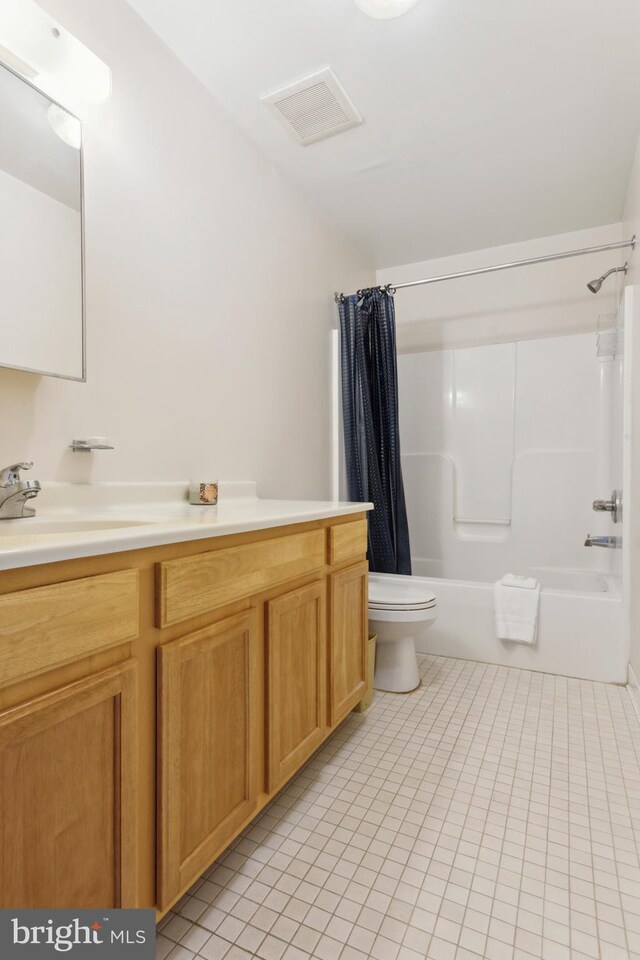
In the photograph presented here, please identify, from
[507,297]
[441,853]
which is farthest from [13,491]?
[507,297]

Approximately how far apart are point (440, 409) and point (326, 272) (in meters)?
1.20

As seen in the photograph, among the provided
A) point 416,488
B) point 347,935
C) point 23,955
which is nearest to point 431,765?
point 347,935

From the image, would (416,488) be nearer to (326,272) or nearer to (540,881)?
(326,272)

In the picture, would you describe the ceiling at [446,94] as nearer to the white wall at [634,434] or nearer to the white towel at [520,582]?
the white wall at [634,434]

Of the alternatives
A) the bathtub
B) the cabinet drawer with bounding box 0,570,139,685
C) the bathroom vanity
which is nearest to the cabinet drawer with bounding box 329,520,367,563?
the bathroom vanity

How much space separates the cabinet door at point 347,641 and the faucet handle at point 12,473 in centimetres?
90

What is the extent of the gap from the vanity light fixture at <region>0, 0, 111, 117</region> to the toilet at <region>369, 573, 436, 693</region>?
1902mm

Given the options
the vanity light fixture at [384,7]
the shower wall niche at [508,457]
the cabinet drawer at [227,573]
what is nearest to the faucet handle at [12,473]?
the cabinet drawer at [227,573]

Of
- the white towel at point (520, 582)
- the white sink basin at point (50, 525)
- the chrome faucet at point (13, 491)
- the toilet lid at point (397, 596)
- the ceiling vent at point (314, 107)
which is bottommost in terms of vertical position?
the toilet lid at point (397, 596)

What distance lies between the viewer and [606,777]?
5.01 ft

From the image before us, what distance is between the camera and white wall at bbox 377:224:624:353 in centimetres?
295

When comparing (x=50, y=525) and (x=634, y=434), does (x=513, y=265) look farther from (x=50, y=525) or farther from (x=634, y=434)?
(x=50, y=525)

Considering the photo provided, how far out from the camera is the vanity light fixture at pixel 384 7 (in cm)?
144

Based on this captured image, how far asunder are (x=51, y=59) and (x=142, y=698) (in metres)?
1.55
